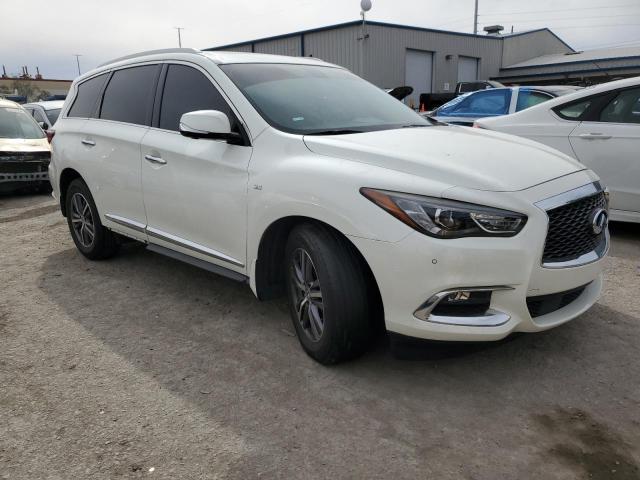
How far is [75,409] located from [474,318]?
1993mm

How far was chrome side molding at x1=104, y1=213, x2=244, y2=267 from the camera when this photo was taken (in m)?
3.49

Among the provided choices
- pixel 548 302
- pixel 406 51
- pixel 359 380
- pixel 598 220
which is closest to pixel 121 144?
pixel 359 380

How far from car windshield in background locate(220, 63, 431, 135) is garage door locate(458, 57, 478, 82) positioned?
3038 centimetres

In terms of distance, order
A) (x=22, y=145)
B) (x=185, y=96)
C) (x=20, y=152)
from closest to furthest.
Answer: (x=185, y=96)
(x=20, y=152)
(x=22, y=145)

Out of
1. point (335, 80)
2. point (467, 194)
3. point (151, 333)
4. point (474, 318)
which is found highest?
point (335, 80)

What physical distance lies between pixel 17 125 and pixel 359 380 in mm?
9424

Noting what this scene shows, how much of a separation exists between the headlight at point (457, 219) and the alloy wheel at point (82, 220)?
3495 millimetres

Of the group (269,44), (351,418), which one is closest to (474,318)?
(351,418)

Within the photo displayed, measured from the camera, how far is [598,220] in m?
2.95

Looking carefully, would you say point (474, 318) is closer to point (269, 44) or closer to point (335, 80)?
point (335, 80)

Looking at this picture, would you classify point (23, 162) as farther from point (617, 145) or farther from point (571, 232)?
point (571, 232)

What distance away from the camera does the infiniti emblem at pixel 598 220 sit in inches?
114

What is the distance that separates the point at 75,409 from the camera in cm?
271

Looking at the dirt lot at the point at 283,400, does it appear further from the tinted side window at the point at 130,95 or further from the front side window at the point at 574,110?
the front side window at the point at 574,110
